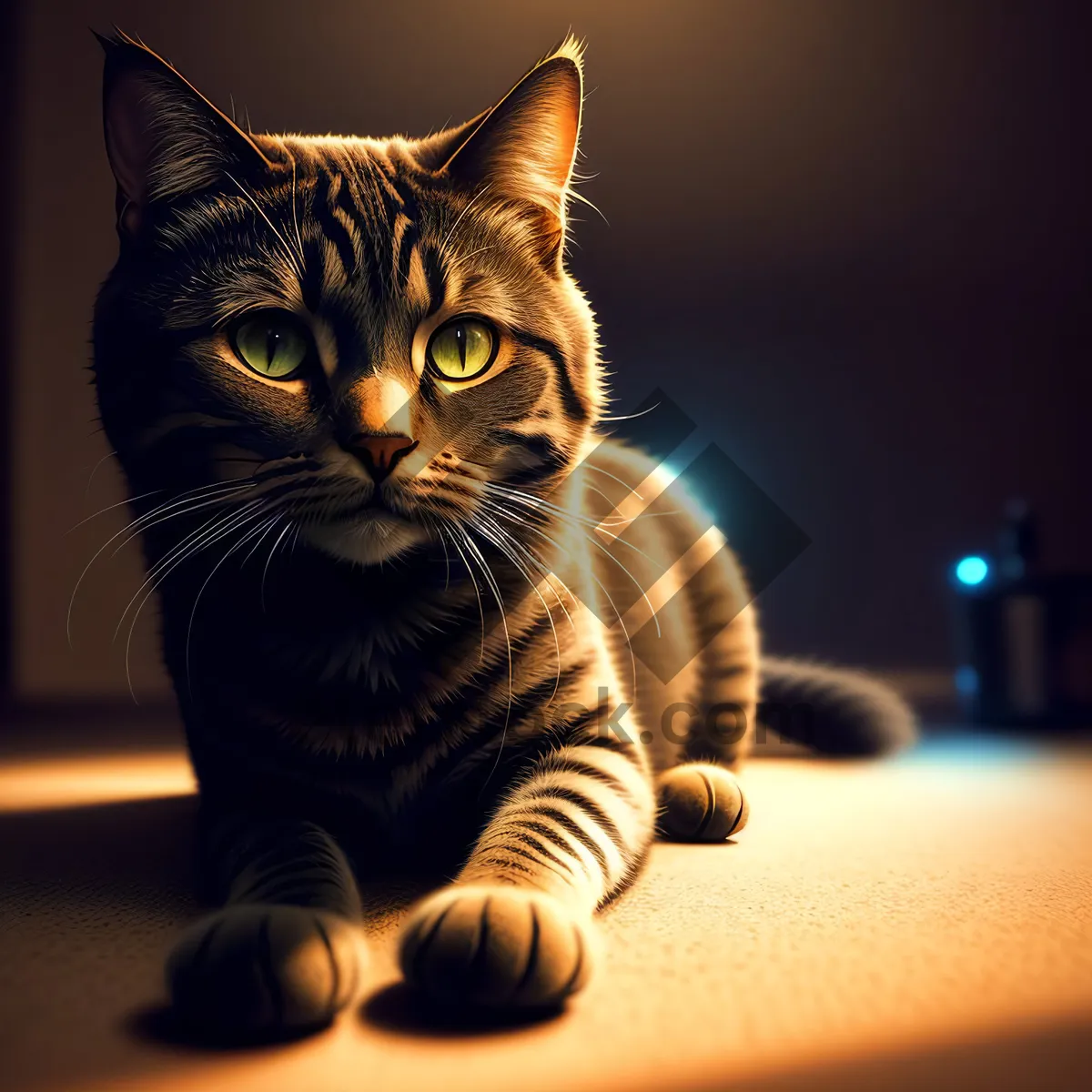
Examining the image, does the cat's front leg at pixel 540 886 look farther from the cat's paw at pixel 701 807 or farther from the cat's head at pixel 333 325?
the cat's head at pixel 333 325

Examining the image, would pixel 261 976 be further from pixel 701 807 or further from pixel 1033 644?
pixel 1033 644

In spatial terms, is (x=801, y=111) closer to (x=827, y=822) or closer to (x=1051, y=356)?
(x=1051, y=356)

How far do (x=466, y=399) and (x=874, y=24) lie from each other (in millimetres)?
2359

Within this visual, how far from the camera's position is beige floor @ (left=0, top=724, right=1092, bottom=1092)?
564mm

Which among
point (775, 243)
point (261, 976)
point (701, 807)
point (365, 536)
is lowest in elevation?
point (701, 807)

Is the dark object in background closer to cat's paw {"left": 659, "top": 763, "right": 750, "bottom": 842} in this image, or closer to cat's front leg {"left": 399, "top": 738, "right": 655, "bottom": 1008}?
cat's paw {"left": 659, "top": 763, "right": 750, "bottom": 842}

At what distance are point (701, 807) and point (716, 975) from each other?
399 millimetres

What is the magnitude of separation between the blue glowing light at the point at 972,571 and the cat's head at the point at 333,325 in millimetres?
1562

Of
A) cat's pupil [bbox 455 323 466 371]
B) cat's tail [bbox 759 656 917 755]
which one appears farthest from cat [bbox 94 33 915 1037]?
cat's tail [bbox 759 656 917 755]

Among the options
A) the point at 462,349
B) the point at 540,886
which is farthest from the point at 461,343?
the point at 540,886

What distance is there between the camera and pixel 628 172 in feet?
9.26

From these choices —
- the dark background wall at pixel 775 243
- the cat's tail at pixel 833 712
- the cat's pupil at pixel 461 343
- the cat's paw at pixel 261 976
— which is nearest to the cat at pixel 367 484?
the cat's pupil at pixel 461 343

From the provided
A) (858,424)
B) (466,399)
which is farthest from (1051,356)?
(466,399)

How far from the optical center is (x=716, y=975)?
698 mm
